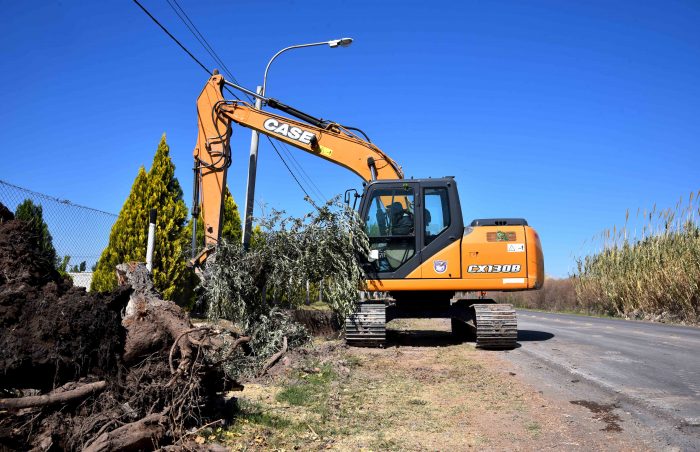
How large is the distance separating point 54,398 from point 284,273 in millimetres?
5674

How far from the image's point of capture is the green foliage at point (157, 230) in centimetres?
1348

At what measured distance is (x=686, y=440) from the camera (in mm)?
4348

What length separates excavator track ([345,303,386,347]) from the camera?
376 inches

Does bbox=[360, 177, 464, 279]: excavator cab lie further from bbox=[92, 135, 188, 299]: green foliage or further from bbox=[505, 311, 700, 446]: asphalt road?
bbox=[92, 135, 188, 299]: green foliage

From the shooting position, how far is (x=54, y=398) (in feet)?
11.3

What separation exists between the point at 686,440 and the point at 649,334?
870cm

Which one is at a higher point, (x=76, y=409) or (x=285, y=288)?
(x=285, y=288)

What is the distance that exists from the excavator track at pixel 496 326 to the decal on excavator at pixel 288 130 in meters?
4.60

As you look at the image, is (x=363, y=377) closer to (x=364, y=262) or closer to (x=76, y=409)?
(x=364, y=262)

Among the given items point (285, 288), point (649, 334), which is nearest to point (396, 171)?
point (285, 288)

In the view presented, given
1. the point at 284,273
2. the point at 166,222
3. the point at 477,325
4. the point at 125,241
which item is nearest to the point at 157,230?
the point at 166,222

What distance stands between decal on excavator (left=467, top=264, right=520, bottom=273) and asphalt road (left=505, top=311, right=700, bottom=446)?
4.64 ft

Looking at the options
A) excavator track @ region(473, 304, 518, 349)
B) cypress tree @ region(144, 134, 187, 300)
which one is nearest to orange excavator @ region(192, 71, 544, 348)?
excavator track @ region(473, 304, 518, 349)

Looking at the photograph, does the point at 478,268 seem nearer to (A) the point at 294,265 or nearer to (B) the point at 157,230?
(A) the point at 294,265
